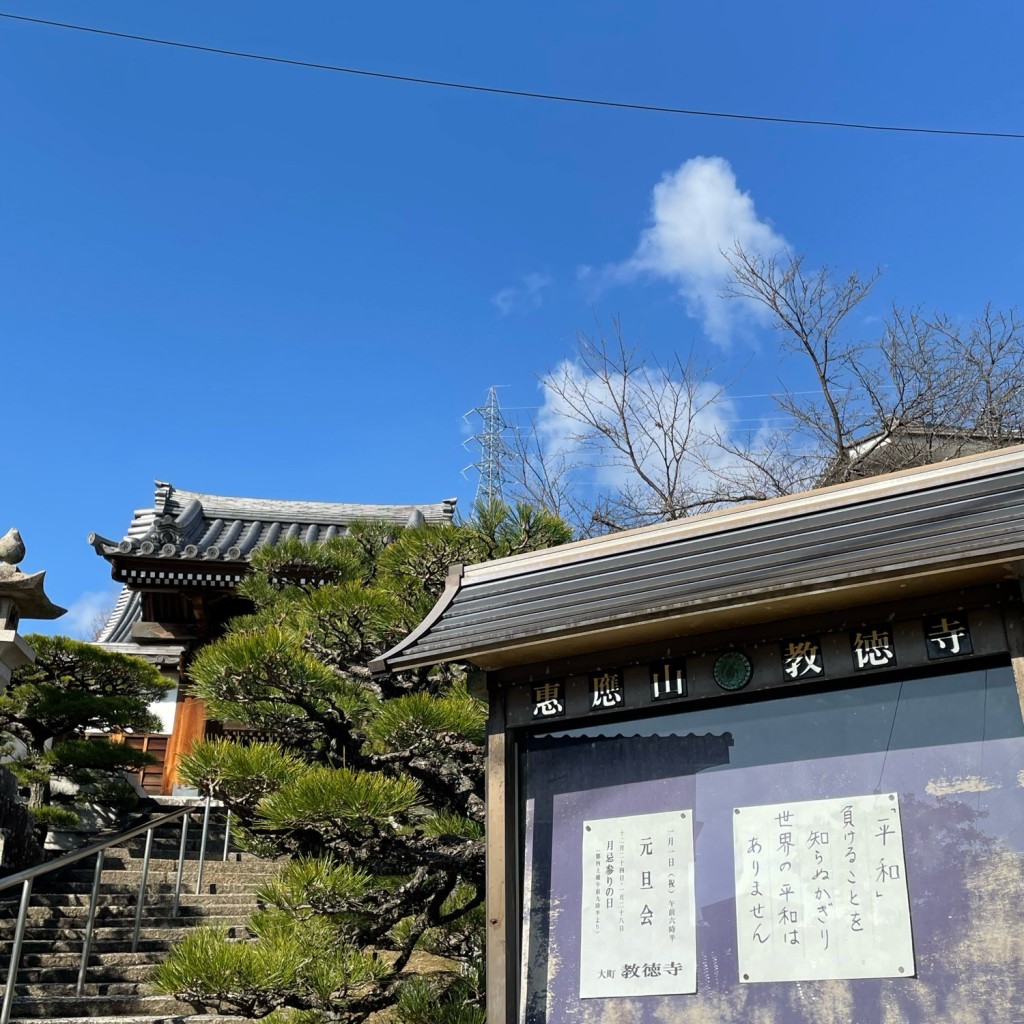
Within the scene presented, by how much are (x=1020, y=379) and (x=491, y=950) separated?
1079 cm

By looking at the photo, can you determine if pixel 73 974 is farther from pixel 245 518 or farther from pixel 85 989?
pixel 245 518

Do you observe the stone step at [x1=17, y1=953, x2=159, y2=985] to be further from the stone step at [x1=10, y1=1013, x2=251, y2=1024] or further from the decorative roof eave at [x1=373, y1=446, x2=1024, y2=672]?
the decorative roof eave at [x1=373, y1=446, x2=1024, y2=672]

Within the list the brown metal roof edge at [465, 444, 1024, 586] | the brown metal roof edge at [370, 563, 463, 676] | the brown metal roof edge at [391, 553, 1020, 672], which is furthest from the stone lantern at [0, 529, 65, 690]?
the brown metal roof edge at [391, 553, 1020, 672]

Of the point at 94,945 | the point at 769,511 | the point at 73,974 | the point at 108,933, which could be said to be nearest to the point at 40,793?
the point at 108,933

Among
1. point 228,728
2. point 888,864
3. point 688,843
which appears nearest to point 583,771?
point 688,843

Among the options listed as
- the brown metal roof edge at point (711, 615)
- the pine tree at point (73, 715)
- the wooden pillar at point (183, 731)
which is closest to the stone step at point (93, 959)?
the pine tree at point (73, 715)

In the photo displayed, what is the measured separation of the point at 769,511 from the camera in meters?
4.48

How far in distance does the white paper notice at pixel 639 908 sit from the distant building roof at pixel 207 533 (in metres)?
8.41

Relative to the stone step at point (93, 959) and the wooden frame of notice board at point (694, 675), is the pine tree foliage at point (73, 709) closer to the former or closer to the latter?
the stone step at point (93, 959)

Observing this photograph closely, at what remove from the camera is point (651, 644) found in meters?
4.40

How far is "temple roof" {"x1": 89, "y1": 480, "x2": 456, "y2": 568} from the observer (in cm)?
1658

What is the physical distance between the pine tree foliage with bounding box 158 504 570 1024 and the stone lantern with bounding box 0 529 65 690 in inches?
117

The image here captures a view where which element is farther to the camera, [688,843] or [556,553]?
[556,553]

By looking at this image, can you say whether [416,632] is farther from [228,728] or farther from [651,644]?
[228,728]
